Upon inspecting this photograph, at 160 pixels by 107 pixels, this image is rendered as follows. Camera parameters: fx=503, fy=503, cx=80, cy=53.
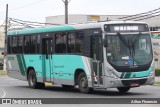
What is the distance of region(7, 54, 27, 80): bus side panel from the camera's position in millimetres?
28036

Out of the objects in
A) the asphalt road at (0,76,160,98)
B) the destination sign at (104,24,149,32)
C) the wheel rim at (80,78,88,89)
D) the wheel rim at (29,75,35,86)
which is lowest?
the asphalt road at (0,76,160,98)

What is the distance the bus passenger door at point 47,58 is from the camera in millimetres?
24750

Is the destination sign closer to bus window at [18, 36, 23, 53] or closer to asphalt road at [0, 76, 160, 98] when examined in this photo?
asphalt road at [0, 76, 160, 98]

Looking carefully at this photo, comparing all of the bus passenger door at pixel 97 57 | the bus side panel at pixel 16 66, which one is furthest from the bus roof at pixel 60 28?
the bus side panel at pixel 16 66

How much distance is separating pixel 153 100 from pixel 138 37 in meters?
3.72

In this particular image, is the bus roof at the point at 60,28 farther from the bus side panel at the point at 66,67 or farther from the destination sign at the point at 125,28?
the bus side panel at the point at 66,67

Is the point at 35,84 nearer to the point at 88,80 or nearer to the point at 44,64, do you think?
the point at 44,64

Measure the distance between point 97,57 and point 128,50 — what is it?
4.40 feet

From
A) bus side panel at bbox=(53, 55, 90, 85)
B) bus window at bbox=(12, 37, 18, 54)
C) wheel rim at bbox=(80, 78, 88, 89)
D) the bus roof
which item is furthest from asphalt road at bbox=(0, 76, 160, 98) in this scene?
bus window at bbox=(12, 37, 18, 54)

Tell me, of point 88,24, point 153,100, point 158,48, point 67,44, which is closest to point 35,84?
point 67,44

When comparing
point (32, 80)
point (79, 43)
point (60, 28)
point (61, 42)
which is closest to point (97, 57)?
point (79, 43)

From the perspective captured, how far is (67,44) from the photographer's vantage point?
23000 millimetres

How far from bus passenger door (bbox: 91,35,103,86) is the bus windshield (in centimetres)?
46

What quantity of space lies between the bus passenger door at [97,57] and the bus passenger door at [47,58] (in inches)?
158
